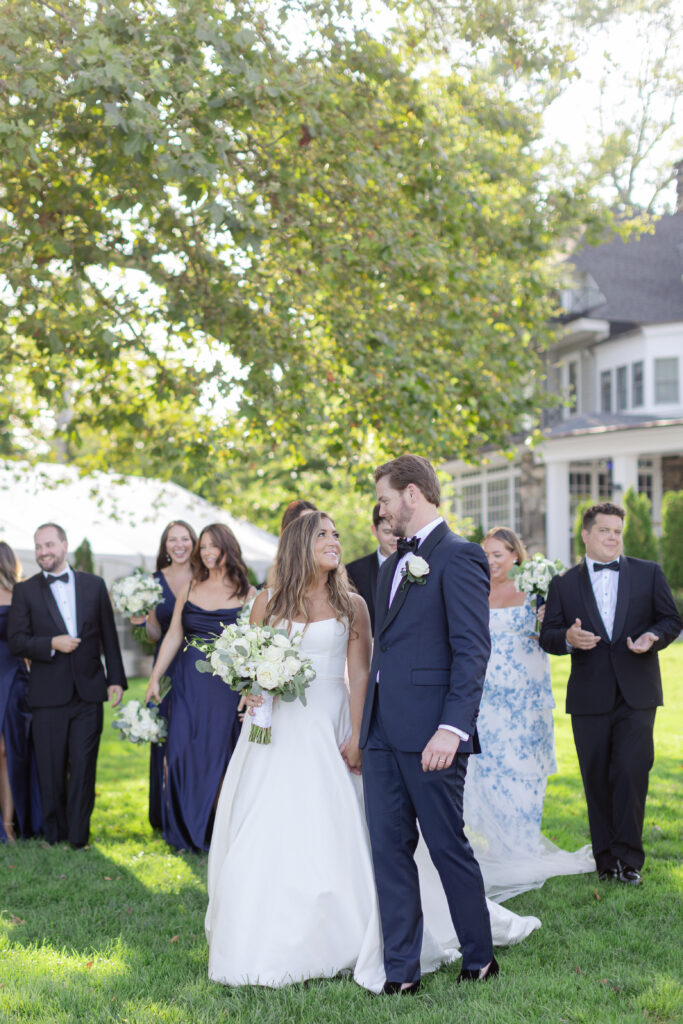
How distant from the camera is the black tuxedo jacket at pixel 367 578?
7145 mm

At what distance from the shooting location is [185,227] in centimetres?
977

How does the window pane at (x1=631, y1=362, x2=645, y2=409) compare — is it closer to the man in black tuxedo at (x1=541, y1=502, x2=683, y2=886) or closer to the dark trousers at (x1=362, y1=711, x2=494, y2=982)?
the man in black tuxedo at (x1=541, y1=502, x2=683, y2=886)

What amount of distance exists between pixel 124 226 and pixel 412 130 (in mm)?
3656

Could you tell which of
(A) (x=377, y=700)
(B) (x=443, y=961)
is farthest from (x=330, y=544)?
(B) (x=443, y=961)

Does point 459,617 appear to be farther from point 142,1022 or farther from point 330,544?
point 142,1022

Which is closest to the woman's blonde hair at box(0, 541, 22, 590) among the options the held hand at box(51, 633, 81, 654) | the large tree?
the held hand at box(51, 633, 81, 654)

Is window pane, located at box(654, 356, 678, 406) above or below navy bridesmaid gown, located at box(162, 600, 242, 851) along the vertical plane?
above

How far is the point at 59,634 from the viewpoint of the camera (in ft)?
→ 26.6

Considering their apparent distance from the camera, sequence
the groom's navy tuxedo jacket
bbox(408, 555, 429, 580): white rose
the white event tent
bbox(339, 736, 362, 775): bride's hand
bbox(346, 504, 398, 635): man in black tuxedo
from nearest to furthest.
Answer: the groom's navy tuxedo jacket → bbox(408, 555, 429, 580): white rose → bbox(339, 736, 362, 775): bride's hand → bbox(346, 504, 398, 635): man in black tuxedo → the white event tent

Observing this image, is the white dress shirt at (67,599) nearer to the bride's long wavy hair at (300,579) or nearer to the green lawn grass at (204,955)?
the green lawn grass at (204,955)

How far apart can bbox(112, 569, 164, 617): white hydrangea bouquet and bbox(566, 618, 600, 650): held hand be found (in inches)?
144

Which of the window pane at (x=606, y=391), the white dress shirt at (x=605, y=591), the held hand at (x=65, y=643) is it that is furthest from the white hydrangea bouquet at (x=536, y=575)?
the window pane at (x=606, y=391)

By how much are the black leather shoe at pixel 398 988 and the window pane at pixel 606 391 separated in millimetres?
28963

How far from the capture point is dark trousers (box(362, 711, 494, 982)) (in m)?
4.66
